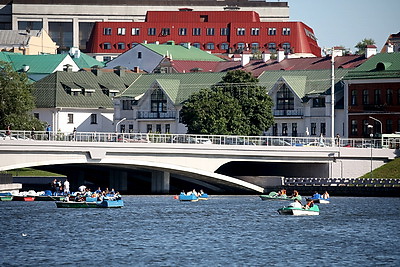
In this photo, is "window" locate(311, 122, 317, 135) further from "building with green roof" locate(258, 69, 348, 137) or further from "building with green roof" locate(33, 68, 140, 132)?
"building with green roof" locate(33, 68, 140, 132)

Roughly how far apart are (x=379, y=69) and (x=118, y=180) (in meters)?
36.2

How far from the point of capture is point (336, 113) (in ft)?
559

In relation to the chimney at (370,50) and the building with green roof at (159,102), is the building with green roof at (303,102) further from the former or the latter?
the building with green roof at (159,102)

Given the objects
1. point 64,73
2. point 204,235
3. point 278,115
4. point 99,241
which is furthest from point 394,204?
point 64,73

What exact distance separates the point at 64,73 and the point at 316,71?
1427 inches

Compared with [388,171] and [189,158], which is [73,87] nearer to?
[189,158]

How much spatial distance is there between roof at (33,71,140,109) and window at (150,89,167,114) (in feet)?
29.6

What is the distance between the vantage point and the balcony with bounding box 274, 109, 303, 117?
17500 centimetres

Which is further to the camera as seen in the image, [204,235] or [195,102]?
[195,102]

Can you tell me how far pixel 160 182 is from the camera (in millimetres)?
140750

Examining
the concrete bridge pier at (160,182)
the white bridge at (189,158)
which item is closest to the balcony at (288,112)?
the white bridge at (189,158)

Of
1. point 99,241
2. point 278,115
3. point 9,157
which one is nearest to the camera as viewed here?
point 99,241

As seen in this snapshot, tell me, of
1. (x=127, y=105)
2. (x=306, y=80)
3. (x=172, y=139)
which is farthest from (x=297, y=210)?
(x=127, y=105)

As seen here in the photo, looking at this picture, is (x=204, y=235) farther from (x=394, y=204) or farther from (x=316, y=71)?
(x=316, y=71)
